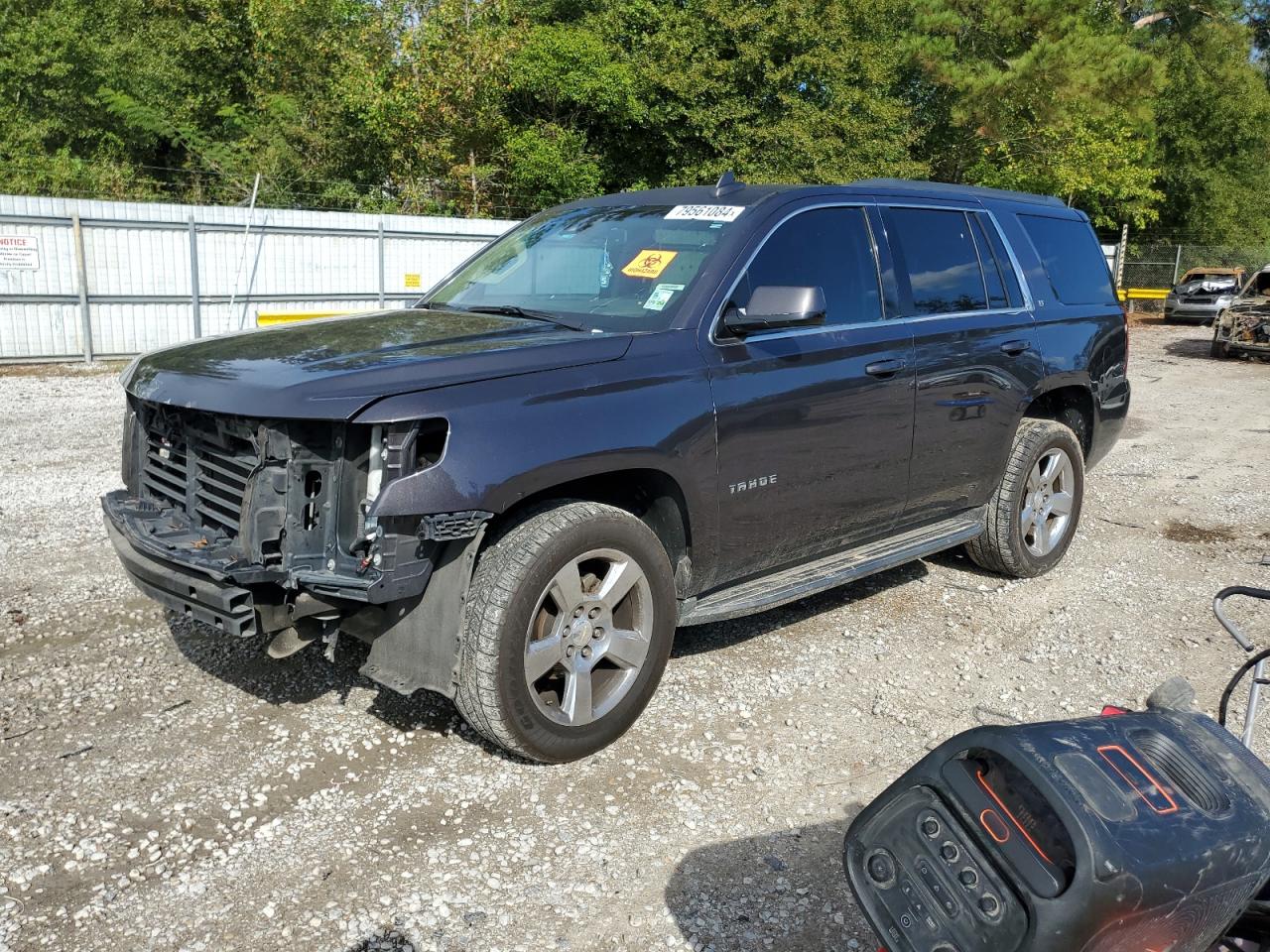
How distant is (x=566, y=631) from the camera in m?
3.54

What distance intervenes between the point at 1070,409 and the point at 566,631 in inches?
151

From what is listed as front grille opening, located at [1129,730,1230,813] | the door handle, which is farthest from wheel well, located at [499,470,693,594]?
front grille opening, located at [1129,730,1230,813]

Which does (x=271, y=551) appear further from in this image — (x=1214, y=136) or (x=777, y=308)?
(x=1214, y=136)

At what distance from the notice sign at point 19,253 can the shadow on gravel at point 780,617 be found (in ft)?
42.6

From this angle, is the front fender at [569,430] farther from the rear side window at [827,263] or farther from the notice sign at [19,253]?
the notice sign at [19,253]

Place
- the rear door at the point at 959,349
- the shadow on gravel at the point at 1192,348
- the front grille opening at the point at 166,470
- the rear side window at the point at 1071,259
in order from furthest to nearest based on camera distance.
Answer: the shadow on gravel at the point at 1192,348 → the rear side window at the point at 1071,259 → the rear door at the point at 959,349 → the front grille opening at the point at 166,470

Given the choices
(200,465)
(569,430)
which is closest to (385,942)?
(569,430)

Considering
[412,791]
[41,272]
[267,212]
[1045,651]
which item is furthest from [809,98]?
[412,791]

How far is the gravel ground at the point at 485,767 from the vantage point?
2895mm

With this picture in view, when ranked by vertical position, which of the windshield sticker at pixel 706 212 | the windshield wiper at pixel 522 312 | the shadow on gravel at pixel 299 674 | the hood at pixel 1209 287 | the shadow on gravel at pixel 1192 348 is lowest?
the shadow on gravel at pixel 1192 348

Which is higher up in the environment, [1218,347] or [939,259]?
[939,259]

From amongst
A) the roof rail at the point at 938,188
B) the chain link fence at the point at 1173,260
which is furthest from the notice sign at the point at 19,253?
the chain link fence at the point at 1173,260

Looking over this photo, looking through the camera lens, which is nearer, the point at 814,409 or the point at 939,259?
the point at 814,409

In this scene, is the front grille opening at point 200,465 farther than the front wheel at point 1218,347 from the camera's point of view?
No
